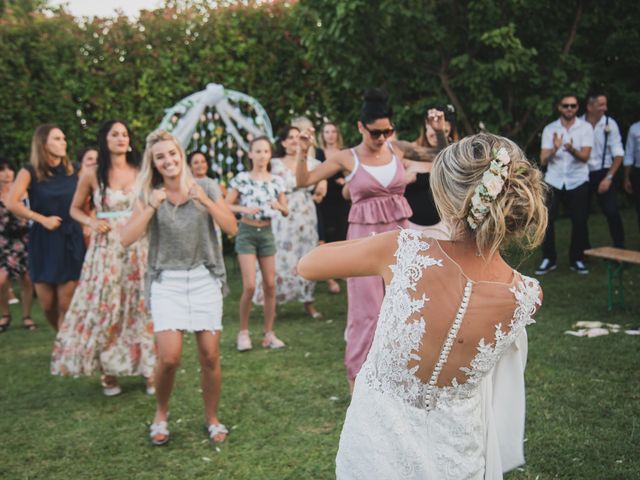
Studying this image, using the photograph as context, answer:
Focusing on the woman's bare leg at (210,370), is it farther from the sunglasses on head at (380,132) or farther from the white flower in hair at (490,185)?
the white flower in hair at (490,185)

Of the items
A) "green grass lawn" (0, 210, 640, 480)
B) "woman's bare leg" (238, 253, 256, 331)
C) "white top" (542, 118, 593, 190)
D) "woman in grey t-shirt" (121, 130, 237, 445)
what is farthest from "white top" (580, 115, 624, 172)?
"woman in grey t-shirt" (121, 130, 237, 445)

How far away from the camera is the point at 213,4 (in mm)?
12539

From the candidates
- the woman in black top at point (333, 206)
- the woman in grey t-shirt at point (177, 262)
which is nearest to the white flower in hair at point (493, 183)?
the woman in grey t-shirt at point (177, 262)

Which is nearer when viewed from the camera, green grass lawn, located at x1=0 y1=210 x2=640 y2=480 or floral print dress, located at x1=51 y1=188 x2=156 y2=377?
green grass lawn, located at x1=0 y1=210 x2=640 y2=480

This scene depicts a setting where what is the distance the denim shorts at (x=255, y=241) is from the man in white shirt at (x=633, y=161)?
5161mm

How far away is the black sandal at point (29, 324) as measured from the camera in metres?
8.31

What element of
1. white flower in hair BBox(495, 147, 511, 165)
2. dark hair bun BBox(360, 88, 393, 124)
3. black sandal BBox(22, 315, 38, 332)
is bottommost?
black sandal BBox(22, 315, 38, 332)

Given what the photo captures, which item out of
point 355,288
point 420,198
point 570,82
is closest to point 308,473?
point 355,288

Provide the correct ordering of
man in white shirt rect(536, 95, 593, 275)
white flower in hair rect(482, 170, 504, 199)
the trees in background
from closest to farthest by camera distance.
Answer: white flower in hair rect(482, 170, 504, 199)
man in white shirt rect(536, 95, 593, 275)
the trees in background

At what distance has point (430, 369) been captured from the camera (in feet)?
7.30

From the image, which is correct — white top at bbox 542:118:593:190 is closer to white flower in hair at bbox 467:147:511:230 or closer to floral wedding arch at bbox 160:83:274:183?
floral wedding arch at bbox 160:83:274:183

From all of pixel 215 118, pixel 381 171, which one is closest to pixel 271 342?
pixel 381 171

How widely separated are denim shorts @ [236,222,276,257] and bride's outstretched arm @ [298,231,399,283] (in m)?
4.46

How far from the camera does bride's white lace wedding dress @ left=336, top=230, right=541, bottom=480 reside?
218cm
